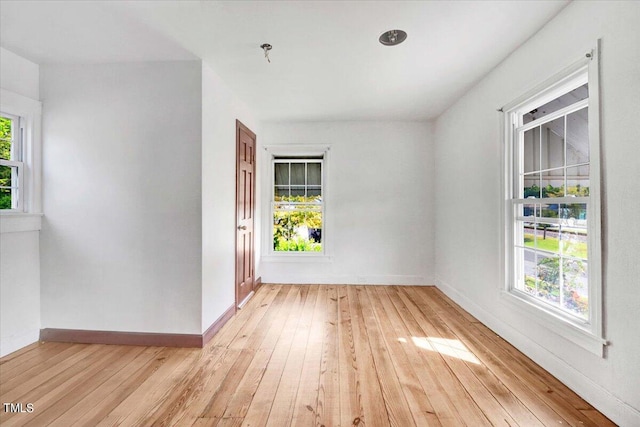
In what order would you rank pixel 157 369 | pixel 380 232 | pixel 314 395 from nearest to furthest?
pixel 314 395 → pixel 157 369 → pixel 380 232

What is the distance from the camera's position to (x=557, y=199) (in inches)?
83.0

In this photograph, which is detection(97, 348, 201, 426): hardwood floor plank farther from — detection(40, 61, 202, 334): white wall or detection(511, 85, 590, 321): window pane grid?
detection(511, 85, 590, 321): window pane grid

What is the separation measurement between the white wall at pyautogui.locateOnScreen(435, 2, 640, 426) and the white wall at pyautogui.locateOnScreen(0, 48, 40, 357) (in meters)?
4.21

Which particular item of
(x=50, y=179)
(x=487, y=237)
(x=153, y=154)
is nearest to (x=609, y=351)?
(x=487, y=237)

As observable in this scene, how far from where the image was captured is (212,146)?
9.07 ft

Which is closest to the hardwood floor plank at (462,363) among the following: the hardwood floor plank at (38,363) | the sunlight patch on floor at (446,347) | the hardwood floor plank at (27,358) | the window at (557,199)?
the sunlight patch on floor at (446,347)

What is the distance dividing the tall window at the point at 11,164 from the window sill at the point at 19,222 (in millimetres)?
127

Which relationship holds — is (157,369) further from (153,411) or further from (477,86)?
(477,86)

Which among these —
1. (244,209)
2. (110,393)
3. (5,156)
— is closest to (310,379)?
(110,393)

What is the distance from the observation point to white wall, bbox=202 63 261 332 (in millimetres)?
2621

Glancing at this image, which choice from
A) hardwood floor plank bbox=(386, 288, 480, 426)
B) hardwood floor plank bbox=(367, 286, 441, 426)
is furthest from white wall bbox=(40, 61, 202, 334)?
hardwood floor plank bbox=(386, 288, 480, 426)

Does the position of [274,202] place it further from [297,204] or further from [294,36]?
[294,36]

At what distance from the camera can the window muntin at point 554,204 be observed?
1924 millimetres

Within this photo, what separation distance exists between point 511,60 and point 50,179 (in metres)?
4.23
